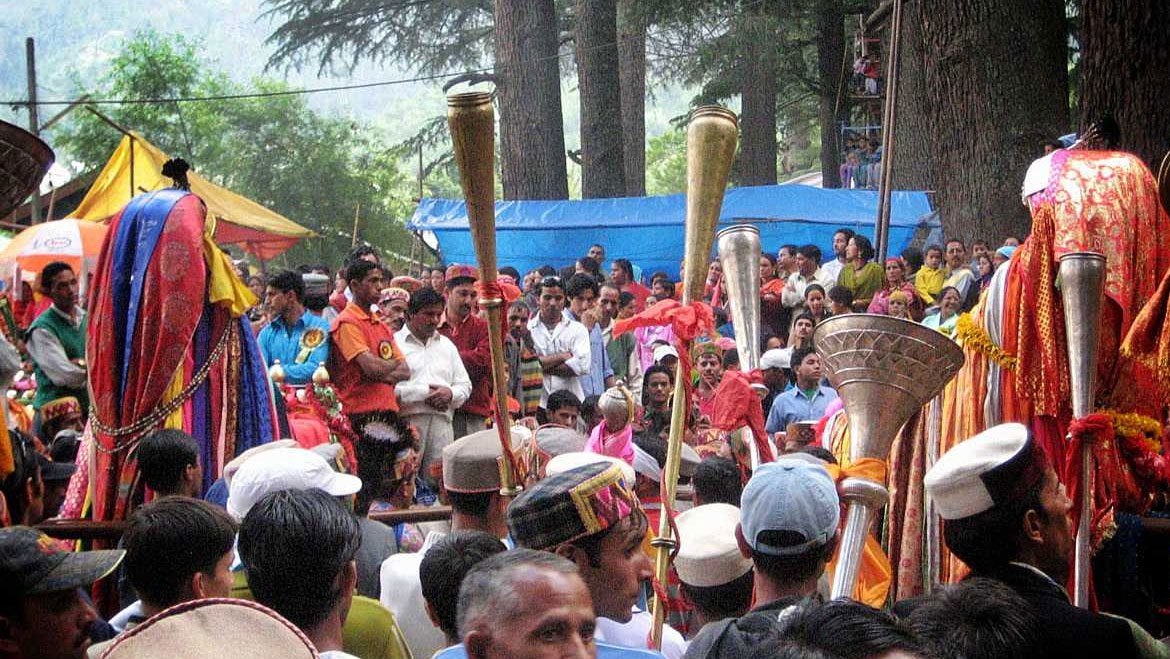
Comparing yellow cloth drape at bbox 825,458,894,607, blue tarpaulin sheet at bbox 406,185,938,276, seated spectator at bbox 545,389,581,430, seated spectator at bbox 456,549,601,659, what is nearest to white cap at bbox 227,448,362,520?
seated spectator at bbox 456,549,601,659

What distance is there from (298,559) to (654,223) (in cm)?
Result: 1247

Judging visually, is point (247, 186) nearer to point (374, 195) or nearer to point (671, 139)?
point (374, 195)

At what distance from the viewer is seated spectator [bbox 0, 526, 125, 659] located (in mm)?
2838

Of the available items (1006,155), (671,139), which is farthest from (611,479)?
(671,139)

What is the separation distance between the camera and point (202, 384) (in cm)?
575

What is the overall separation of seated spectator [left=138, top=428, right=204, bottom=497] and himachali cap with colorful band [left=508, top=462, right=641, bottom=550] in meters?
2.07

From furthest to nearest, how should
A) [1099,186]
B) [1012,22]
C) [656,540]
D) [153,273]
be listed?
[1012,22], [153,273], [1099,186], [656,540]

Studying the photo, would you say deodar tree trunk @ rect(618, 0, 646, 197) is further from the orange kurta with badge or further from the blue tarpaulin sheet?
the orange kurta with badge

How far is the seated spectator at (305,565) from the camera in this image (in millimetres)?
3059

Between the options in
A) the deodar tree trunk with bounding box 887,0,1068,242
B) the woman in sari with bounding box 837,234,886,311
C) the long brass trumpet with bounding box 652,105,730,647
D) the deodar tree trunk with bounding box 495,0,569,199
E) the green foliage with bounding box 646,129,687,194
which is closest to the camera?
the long brass trumpet with bounding box 652,105,730,647

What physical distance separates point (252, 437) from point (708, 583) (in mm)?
A: 2559

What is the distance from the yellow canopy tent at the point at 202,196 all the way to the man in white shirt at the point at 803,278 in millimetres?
9722

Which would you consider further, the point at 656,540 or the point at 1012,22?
the point at 1012,22

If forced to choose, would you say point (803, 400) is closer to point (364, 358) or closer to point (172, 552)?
point (364, 358)
